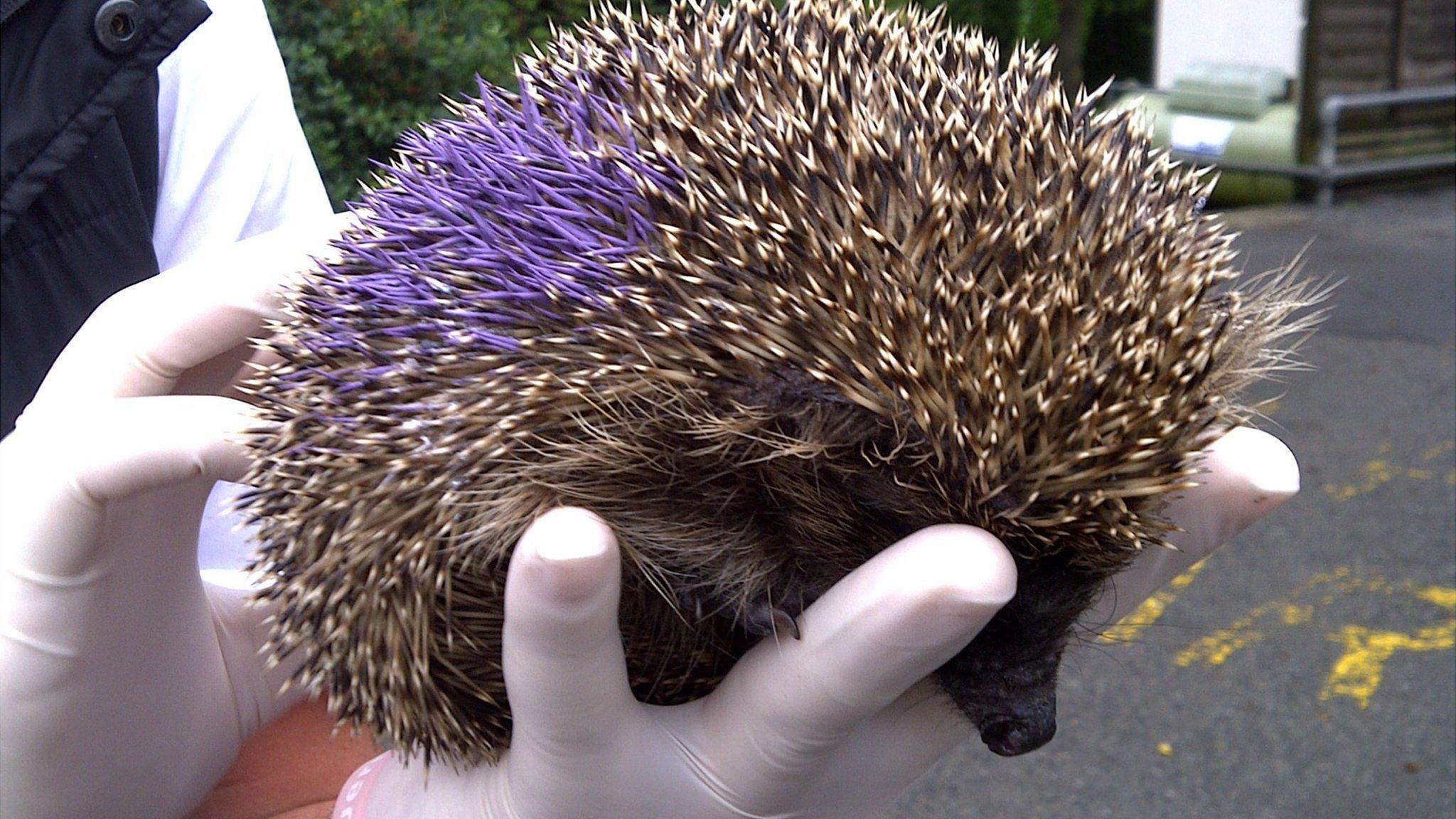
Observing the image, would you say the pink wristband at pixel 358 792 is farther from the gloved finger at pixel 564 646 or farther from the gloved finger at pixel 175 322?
the gloved finger at pixel 175 322

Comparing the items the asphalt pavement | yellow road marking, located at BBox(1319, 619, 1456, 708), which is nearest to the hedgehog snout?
the asphalt pavement

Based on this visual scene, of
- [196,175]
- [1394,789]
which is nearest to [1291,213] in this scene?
[1394,789]

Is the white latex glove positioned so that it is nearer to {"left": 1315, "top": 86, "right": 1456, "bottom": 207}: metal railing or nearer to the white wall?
{"left": 1315, "top": 86, "right": 1456, "bottom": 207}: metal railing

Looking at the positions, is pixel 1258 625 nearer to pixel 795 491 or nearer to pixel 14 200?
pixel 795 491

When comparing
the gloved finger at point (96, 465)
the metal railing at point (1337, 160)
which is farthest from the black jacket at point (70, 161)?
the metal railing at point (1337, 160)

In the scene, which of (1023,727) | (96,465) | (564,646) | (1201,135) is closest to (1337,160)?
(1201,135)
